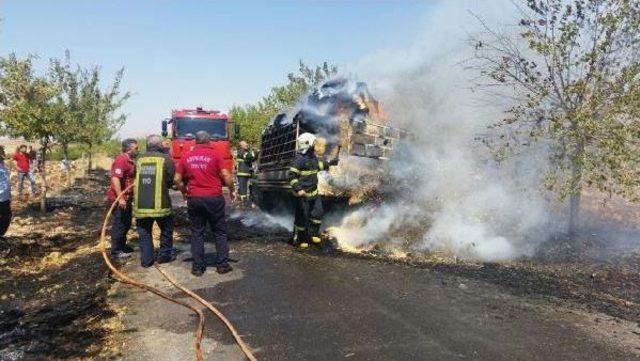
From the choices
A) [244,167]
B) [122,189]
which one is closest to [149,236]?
[122,189]

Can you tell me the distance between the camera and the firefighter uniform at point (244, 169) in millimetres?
14344

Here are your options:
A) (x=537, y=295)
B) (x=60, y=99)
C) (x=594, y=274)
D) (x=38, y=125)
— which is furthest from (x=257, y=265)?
(x=60, y=99)

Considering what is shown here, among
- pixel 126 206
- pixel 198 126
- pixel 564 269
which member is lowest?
pixel 564 269

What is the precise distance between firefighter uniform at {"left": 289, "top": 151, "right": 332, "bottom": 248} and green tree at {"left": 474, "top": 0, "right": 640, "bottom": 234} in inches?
160

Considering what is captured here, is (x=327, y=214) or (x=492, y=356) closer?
(x=492, y=356)

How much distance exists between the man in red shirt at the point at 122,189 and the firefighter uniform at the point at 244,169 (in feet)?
23.0

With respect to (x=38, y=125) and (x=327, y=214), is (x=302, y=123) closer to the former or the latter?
(x=327, y=214)

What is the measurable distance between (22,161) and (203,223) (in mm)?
12538

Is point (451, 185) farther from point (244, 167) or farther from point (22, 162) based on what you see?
point (22, 162)

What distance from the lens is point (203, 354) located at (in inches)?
158

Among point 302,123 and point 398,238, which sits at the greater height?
point 302,123

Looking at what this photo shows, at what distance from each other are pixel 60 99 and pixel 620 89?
17.2m

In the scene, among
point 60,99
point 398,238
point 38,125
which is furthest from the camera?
point 60,99

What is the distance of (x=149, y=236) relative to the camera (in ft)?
21.9
